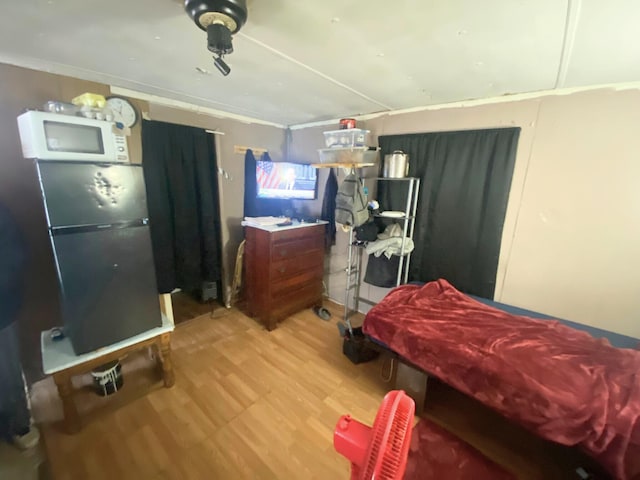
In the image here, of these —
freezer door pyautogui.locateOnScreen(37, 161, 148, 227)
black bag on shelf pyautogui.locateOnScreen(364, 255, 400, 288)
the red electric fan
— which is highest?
freezer door pyautogui.locateOnScreen(37, 161, 148, 227)

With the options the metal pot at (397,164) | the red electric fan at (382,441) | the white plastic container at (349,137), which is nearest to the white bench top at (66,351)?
the red electric fan at (382,441)

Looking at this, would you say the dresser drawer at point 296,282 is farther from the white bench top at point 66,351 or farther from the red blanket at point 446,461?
the red blanket at point 446,461

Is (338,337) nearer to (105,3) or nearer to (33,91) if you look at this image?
(105,3)

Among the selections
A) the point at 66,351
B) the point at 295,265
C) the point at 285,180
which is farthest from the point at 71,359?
the point at 285,180

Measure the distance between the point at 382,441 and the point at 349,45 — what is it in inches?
60.9

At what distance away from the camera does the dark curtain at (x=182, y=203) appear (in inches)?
90.7

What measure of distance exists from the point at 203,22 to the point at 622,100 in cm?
240

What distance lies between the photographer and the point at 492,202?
2.06 meters

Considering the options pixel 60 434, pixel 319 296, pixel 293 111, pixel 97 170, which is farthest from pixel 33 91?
pixel 319 296

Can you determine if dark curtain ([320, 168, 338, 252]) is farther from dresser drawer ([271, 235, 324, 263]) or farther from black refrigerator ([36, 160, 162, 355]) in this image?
black refrigerator ([36, 160, 162, 355])

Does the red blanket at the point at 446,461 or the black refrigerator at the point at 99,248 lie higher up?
the black refrigerator at the point at 99,248

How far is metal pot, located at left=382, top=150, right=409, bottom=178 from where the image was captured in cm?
231

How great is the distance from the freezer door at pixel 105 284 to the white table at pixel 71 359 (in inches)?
1.6

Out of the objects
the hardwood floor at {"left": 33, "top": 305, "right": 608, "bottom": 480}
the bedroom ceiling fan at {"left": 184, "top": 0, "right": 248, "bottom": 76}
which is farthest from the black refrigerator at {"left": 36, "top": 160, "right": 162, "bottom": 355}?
the bedroom ceiling fan at {"left": 184, "top": 0, "right": 248, "bottom": 76}
